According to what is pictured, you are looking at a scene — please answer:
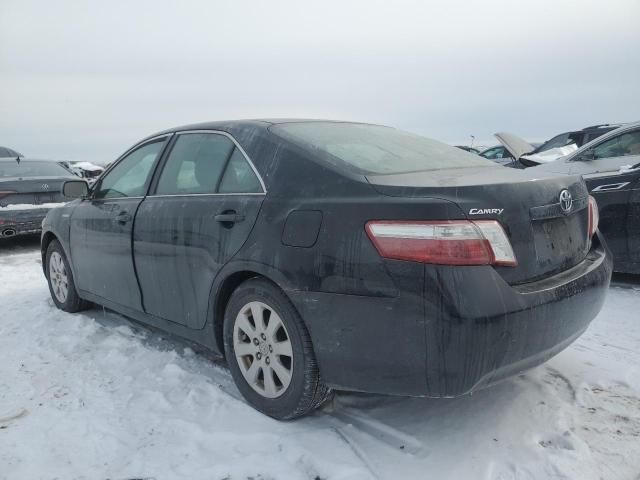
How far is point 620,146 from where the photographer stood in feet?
18.0

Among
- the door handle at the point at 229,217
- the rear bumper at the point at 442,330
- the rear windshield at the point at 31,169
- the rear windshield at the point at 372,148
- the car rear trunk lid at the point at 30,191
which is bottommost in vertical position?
the rear bumper at the point at 442,330

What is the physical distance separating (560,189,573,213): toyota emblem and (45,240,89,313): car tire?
3805 mm

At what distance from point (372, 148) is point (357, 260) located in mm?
880

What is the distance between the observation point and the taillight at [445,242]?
6.97 feet

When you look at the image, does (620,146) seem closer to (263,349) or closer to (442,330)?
(442,330)

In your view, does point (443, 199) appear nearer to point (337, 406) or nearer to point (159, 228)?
point (337, 406)

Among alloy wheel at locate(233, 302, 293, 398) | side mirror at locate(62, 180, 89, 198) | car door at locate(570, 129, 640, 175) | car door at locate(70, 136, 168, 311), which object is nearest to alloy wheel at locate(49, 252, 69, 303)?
car door at locate(70, 136, 168, 311)

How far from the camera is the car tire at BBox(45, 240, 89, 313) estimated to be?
463cm

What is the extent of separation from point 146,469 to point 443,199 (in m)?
1.71

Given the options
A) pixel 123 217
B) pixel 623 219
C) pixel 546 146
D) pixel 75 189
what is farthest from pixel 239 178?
pixel 546 146

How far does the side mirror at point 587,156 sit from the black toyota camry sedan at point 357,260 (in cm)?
303

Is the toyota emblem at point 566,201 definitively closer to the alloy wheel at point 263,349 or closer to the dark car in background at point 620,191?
the alloy wheel at point 263,349

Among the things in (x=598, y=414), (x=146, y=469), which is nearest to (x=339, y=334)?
(x=146, y=469)

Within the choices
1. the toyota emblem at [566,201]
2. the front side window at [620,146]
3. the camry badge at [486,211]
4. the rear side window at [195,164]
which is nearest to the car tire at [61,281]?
the rear side window at [195,164]
